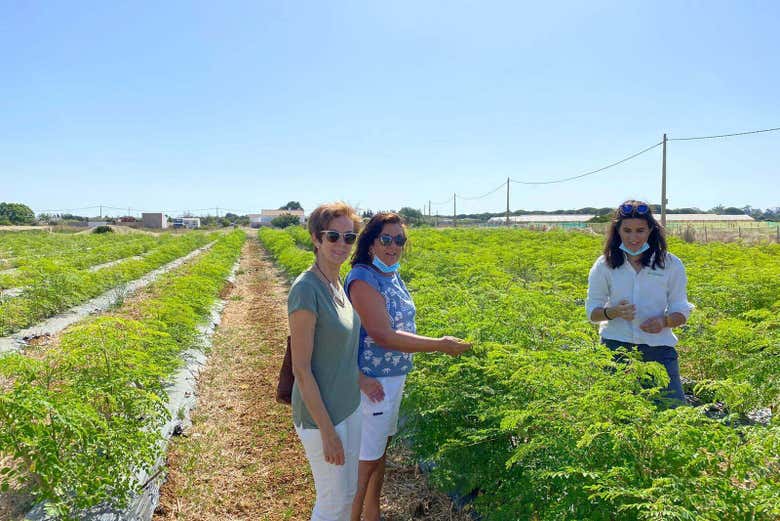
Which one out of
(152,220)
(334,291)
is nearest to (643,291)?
(334,291)

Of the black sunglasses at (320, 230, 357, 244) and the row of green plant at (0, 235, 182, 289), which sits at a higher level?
the black sunglasses at (320, 230, 357, 244)

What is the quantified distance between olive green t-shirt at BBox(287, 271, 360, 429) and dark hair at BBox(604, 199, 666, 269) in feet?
6.49

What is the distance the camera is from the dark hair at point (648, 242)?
3.26 meters

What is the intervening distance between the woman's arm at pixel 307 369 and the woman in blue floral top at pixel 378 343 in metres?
0.54

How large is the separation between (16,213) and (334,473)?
12029 centimetres

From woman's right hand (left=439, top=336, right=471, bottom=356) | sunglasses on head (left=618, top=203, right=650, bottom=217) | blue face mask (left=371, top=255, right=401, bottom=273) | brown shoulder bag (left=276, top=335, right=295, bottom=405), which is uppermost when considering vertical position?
sunglasses on head (left=618, top=203, right=650, bottom=217)

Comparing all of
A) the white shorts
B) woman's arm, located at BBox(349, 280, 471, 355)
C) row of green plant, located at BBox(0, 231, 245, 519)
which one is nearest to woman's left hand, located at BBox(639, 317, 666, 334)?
woman's arm, located at BBox(349, 280, 471, 355)

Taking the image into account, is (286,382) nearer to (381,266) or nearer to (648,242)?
(381,266)

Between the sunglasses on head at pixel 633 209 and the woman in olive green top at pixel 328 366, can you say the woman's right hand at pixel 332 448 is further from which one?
the sunglasses on head at pixel 633 209

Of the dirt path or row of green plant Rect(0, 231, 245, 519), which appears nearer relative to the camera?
row of green plant Rect(0, 231, 245, 519)

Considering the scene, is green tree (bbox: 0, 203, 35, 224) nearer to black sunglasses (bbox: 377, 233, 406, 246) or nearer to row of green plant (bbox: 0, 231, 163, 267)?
row of green plant (bbox: 0, 231, 163, 267)

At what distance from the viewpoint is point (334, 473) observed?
7.77 feet

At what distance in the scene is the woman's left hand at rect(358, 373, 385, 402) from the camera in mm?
2799

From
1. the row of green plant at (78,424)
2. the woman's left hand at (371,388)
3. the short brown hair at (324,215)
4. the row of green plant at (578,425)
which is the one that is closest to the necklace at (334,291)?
the short brown hair at (324,215)
